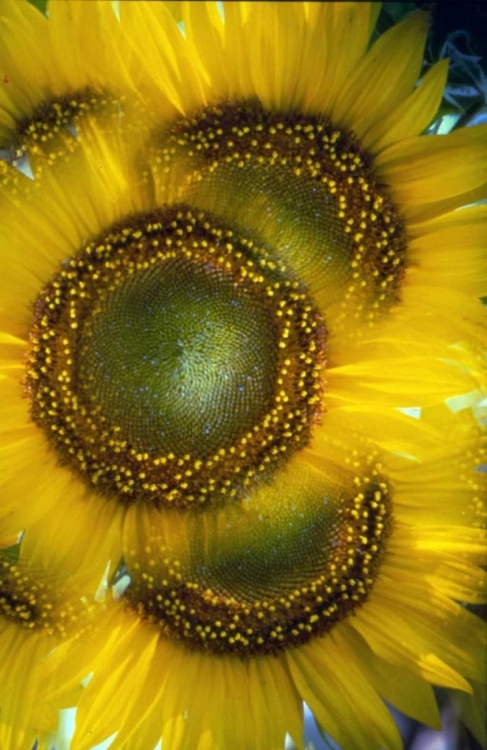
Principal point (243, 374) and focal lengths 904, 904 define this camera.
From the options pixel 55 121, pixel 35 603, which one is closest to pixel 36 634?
pixel 35 603

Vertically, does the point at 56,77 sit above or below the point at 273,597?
above

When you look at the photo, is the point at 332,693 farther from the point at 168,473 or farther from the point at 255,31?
the point at 255,31

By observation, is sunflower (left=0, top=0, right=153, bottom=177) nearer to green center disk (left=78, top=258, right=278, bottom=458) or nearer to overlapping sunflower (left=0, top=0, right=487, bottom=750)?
overlapping sunflower (left=0, top=0, right=487, bottom=750)

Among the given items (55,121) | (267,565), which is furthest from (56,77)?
(267,565)

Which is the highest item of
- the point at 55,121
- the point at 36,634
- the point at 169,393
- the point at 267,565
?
the point at 55,121

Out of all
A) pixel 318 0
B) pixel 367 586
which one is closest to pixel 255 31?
pixel 318 0

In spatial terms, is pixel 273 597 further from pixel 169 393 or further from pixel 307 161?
pixel 307 161
